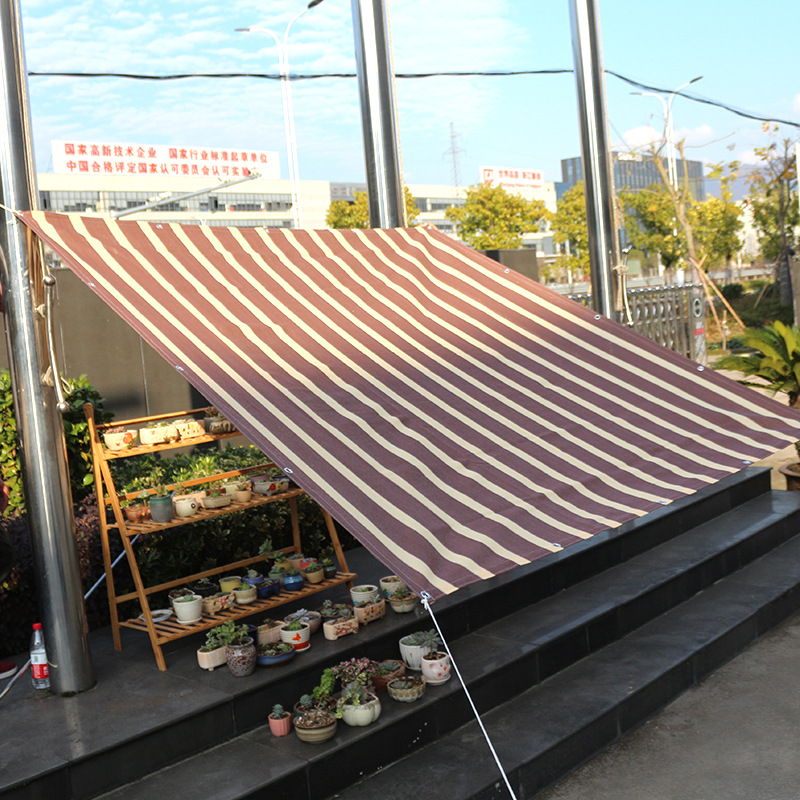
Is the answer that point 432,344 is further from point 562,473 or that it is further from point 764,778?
point 764,778

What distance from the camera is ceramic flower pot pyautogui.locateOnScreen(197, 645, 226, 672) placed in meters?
4.63

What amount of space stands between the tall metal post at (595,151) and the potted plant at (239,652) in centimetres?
458

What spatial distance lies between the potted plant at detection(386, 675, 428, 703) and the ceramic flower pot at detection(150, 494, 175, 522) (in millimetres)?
1617

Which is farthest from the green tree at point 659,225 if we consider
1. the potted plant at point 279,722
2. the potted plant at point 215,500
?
the potted plant at point 279,722

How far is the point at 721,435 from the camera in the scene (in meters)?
4.62

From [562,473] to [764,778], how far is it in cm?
185

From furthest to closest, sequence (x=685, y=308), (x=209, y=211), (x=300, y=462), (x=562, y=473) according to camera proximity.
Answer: (x=209, y=211)
(x=685, y=308)
(x=562, y=473)
(x=300, y=462)

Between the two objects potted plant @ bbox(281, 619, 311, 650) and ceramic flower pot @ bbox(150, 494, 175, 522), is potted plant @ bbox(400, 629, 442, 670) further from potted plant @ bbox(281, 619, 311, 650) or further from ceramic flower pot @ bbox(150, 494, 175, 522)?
ceramic flower pot @ bbox(150, 494, 175, 522)

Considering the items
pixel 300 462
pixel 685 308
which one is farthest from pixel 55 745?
pixel 685 308

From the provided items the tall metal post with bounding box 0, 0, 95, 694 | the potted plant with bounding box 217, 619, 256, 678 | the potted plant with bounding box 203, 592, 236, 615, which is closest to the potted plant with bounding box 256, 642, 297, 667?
the potted plant with bounding box 217, 619, 256, 678

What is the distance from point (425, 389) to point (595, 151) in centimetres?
416

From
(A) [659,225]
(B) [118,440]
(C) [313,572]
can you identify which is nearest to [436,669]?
(C) [313,572]

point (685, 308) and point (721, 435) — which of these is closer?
point (721, 435)

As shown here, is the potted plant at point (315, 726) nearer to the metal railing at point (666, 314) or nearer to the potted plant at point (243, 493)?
the potted plant at point (243, 493)
